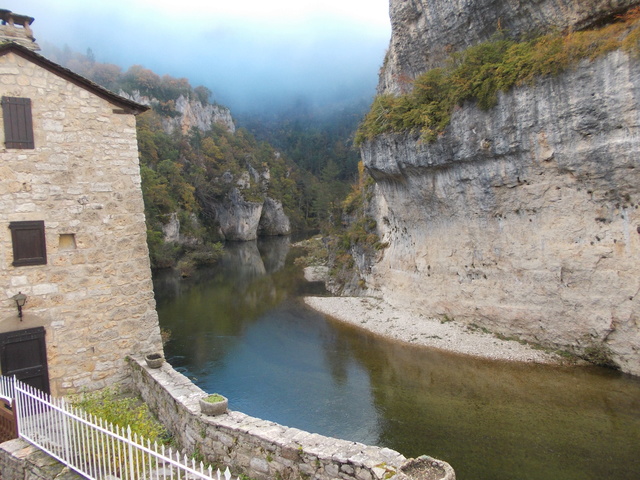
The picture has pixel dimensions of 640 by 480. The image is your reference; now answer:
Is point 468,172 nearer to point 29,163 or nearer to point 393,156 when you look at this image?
point 393,156

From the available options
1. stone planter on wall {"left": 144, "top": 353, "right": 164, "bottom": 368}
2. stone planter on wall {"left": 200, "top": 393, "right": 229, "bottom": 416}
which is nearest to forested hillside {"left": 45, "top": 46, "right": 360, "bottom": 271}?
stone planter on wall {"left": 144, "top": 353, "right": 164, "bottom": 368}

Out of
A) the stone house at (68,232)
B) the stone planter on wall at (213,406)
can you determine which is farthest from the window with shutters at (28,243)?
the stone planter on wall at (213,406)

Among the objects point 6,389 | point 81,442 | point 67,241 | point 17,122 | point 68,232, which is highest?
point 17,122

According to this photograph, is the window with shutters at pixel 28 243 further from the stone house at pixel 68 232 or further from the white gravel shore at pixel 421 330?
the white gravel shore at pixel 421 330

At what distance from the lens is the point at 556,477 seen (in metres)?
10.1

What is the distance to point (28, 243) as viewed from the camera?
8789 mm

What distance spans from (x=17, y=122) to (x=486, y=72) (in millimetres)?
16472

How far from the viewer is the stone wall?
564 centimetres

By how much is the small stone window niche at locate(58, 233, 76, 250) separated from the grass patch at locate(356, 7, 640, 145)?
15644mm

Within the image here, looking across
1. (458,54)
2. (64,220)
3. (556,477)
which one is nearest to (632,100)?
(458,54)

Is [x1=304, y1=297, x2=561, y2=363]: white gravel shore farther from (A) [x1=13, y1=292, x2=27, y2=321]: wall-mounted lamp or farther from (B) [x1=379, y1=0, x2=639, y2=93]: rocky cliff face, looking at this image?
(A) [x1=13, y1=292, x2=27, y2=321]: wall-mounted lamp

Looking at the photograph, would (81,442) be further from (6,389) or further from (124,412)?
(6,389)

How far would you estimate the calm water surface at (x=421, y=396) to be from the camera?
36.4 ft

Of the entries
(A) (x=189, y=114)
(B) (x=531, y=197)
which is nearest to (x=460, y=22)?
(B) (x=531, y=197)
